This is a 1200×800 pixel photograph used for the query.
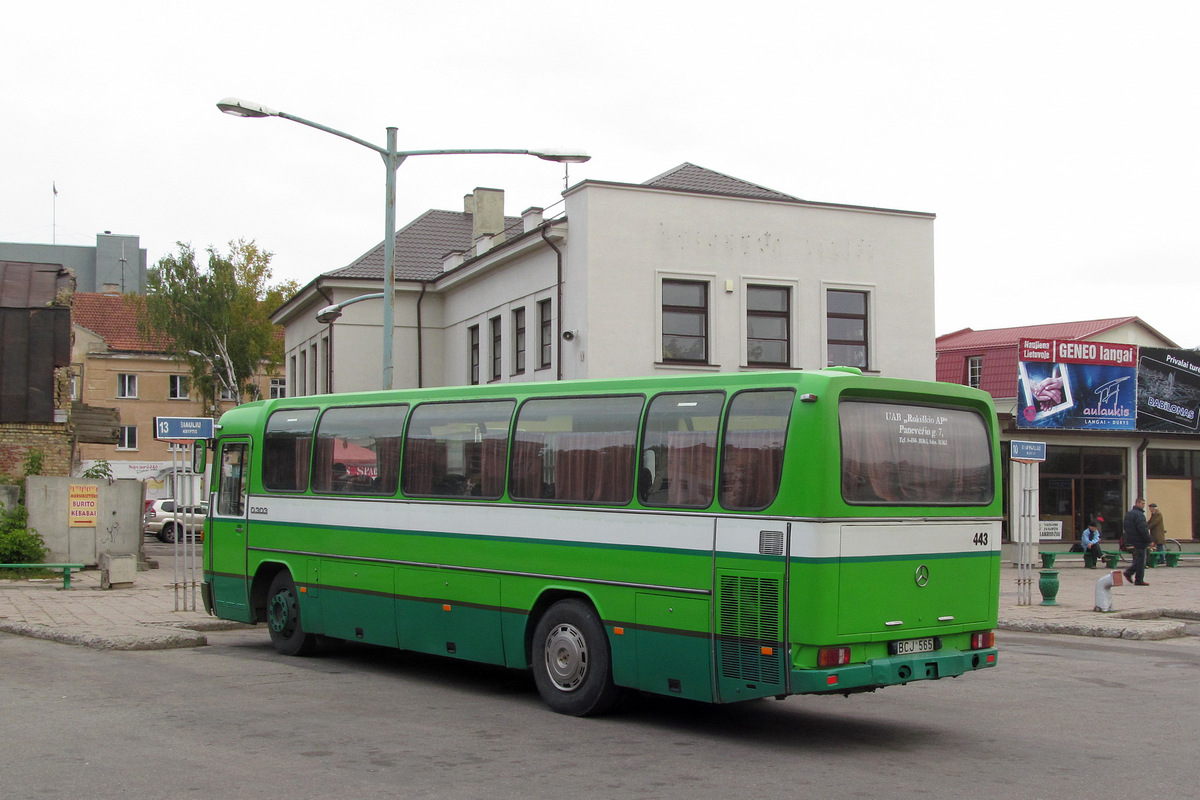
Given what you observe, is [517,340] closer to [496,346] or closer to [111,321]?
[496,346]

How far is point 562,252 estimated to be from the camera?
98.0 ft

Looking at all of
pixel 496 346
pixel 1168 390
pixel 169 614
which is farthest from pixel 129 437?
pixel 169 614

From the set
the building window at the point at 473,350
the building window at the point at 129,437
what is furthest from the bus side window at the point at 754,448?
the building window at the point at 129,437

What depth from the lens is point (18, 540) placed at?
2606 cm

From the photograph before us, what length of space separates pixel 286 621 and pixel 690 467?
253 inches

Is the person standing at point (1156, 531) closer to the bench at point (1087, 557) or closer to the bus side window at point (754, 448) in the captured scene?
the bench at point (1087, 557)

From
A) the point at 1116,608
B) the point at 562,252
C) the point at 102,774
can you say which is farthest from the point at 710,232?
the point at 102,774

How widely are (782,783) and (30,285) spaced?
1172 inches

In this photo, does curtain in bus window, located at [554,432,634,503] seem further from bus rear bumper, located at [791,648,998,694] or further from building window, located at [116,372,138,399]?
building window, located at [116,372,138,399]

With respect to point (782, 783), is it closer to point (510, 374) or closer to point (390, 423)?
point (390, 423)

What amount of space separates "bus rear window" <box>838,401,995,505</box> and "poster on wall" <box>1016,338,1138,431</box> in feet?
87.9

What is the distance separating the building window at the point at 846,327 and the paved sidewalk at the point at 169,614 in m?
6.62

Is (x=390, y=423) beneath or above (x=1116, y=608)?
above

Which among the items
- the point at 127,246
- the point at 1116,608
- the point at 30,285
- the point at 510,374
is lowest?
the point at 1116,608
